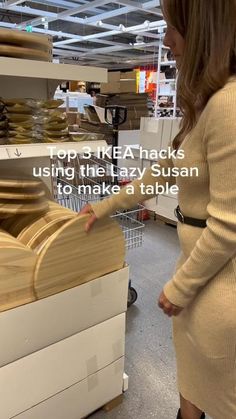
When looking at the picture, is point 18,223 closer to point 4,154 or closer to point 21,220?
point 21,220

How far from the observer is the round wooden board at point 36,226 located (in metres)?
1.18

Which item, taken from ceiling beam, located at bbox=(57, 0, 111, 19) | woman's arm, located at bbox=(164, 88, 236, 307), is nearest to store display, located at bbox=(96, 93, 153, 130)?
ceiling beam, located at bbox=(57, 0, 111, 19)

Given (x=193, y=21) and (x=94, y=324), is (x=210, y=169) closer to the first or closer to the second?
(x=193, y=21)

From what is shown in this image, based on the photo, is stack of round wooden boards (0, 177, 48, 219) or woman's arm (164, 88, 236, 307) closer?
woman's arm (164, 88, 236, 307)

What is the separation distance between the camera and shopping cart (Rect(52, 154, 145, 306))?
196 centimetres

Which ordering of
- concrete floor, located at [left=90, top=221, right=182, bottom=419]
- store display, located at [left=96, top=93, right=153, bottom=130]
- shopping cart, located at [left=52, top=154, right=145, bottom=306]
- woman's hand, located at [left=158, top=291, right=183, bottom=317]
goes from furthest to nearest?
store display, located at [left=96, top=93, right=153, bottom=130] → shopping cart, located at [left=52, top=154, right=145, bottom=306] → concrete floor, located at [left=90, top=221, right=182, bottom=419] → woman's hand, located at [left=158, top=291, right=183, bottom=317]

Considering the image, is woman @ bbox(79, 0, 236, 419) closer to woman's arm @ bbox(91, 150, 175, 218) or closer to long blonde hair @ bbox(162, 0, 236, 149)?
long blonde hair @ bbox(162, 0, 236, 149)

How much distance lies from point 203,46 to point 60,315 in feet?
3.03

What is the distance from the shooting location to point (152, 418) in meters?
1.48

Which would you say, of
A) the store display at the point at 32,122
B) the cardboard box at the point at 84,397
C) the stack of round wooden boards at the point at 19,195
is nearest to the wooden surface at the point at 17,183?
the stack of round wooden boards at the point at 19,195

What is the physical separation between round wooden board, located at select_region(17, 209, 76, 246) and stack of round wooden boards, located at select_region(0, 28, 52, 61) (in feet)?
1.77

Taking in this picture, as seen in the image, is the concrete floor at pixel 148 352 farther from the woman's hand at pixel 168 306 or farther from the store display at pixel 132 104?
the store display at pixel 132 104

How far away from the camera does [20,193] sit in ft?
3.57

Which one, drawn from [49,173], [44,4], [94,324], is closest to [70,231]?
[94,324]
